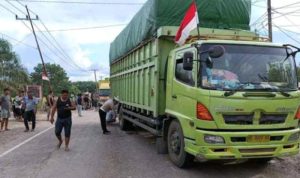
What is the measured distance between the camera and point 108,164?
31.2 feet

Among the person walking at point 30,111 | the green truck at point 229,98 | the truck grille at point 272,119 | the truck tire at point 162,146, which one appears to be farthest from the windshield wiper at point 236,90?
the person walking at point 30,111

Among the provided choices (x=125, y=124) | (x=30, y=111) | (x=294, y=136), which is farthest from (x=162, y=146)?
(x=30, y=111)

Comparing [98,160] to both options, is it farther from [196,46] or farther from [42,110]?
[42,110]

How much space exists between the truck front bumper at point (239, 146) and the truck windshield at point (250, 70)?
791 mm

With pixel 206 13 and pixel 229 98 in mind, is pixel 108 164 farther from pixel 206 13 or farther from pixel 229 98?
pixel 206 13

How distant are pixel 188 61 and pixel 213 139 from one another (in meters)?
1.50

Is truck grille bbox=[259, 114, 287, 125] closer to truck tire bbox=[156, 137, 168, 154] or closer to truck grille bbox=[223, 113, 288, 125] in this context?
truck grille bbox=[223, 113, 288, 125]

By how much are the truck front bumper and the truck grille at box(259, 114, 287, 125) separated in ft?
0.59

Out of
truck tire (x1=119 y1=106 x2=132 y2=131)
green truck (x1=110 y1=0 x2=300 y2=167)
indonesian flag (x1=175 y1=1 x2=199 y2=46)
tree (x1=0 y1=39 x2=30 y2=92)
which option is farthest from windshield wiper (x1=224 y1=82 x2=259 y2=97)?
tree (x1=0 y1=39 x2=30 y2=92)

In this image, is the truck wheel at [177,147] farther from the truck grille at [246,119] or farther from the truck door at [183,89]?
the truck grille at [246,119]

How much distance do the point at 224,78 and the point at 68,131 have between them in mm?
5321

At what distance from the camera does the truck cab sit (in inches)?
307

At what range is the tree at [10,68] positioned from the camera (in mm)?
54381

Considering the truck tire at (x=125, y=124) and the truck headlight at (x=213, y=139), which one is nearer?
the truck headlight at (x=213, y=139)
